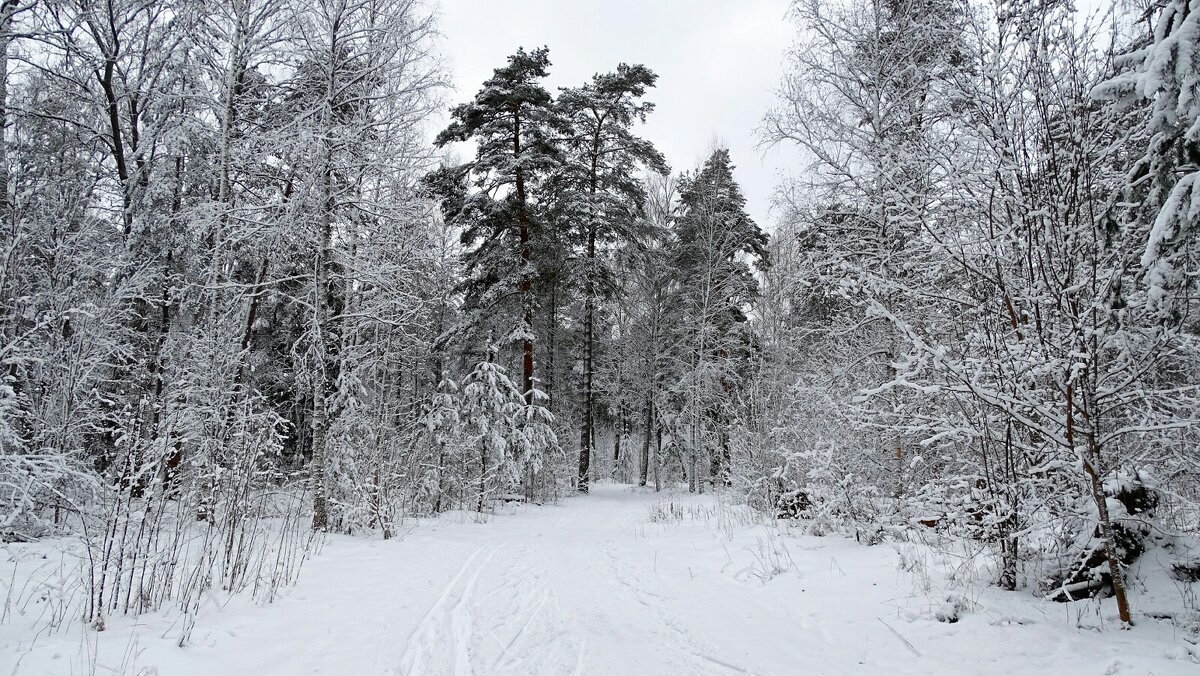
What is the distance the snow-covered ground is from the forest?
1.13 ft

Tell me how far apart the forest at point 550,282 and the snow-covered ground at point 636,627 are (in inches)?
13.6

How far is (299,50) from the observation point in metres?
9.41

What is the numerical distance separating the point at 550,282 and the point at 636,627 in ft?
54.0

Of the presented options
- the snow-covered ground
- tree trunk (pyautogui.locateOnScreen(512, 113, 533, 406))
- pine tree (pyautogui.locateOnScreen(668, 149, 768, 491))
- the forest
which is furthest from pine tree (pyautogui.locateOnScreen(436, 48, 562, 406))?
the snow-covered ground

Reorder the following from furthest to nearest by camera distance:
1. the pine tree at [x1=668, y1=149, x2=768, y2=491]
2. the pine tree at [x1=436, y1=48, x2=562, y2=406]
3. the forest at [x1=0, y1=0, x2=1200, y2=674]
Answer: the pine tree at [x1=668, y1=149, x2=768, y2=491]
the pine tree at [x1=436, y1=48, x2=562, y2=406]
the forest at [x1=0, y1=0, x2=1200, y2=674]

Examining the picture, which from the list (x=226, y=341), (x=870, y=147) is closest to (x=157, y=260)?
(x=226, y=341)

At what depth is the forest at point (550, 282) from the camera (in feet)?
12.2

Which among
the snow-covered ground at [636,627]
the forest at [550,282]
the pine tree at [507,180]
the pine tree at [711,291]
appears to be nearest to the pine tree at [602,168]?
the forest at [550,282]

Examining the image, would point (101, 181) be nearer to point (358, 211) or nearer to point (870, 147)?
point (358, 211)

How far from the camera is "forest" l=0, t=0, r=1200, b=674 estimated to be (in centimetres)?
371

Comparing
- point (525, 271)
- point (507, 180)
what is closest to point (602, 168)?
point (507, 180)

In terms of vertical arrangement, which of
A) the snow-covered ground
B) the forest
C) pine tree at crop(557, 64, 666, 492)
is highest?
pine tree at crop(557, 64, 666, 492)

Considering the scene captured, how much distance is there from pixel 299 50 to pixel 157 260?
509 centimetres

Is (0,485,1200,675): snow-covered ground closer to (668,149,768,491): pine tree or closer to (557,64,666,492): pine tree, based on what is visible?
(668,149,768,491): pine tree
